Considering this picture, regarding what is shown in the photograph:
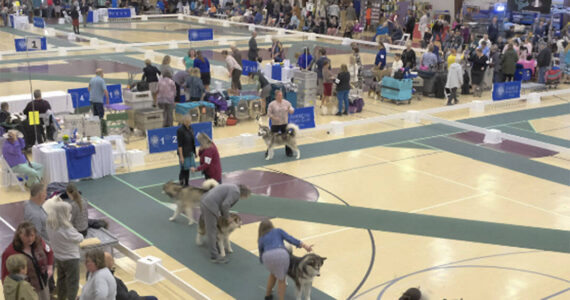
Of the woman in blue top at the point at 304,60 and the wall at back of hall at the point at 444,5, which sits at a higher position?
the wall at back of hall at the point at 444,5

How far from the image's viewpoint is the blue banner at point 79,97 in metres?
18.0

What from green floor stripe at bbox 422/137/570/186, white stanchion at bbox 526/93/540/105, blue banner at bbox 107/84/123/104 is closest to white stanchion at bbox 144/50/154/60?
blue banner at bbox 107/84/123/104

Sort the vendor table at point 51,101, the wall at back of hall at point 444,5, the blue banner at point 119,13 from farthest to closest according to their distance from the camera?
the blue banner at point 119,13, the wall at back of hall at point 444,5, the vendor table at point 51,101

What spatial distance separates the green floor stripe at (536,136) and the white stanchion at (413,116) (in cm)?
209

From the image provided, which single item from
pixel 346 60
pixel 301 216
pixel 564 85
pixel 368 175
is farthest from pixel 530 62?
pixel 301 216

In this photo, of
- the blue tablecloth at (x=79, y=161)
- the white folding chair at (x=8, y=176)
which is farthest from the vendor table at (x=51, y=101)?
the blue tablecloth at (x=79, y=161)

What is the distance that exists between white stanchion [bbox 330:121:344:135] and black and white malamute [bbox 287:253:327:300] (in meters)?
9.03

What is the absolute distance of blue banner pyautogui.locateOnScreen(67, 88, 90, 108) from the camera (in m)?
18.0

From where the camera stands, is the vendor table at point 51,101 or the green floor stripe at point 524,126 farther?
the green floor stripe at point 524,126

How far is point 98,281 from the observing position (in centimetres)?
654

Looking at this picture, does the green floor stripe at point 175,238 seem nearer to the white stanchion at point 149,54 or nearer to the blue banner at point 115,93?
the blue banner at point 115,93

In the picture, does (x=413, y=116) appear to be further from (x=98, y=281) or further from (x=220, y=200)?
(x=98, y=281)

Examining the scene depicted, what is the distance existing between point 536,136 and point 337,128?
500 centimetres

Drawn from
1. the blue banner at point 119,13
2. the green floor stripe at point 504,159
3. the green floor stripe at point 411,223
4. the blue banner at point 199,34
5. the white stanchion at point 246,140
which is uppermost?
the blue banner at point 119,13
